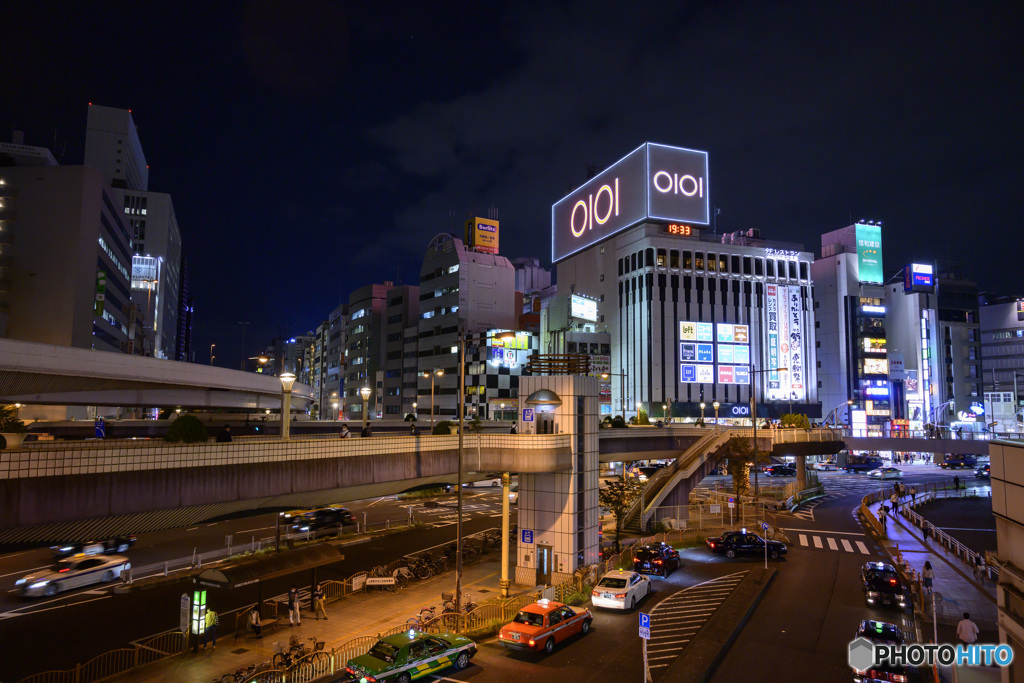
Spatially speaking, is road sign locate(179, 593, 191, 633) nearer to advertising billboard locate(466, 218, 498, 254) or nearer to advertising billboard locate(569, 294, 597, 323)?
advertising billboard locate(569, 294, 597, 323)

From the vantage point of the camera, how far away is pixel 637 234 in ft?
340

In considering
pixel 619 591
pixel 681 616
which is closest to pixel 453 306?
pixel 619 591

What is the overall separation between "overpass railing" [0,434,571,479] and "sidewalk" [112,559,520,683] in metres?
6.06

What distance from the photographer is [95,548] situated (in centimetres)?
3538

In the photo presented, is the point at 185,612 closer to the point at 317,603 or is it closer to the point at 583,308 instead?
the point at 317,603

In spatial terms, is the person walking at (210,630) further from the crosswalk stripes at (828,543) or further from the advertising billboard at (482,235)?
the advertising billboard at (482,235)

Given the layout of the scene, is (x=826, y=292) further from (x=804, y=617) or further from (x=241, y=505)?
(x=241, y=505)

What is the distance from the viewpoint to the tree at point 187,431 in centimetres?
2127

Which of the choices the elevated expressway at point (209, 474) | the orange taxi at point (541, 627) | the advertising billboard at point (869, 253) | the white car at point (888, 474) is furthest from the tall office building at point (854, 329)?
the orange taxi at point (541, 627)

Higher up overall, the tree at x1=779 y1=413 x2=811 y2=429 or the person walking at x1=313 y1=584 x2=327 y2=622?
the tree at x1=779 y1=413 x2=811 y2=429

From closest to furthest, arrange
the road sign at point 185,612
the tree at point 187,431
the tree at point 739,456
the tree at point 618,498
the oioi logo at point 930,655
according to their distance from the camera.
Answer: the oioi logo at point 930,655, the road sign at point 185,612, the tree at point 187,431, the tree at point 618,498, the tree at point 739,456

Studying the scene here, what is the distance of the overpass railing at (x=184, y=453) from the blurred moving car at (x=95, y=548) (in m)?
18.4

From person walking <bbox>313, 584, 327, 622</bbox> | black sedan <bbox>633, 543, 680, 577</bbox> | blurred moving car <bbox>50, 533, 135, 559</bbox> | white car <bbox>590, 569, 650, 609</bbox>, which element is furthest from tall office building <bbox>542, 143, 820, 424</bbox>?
person walking <bbox>313, 584, 327, 622</bbox>

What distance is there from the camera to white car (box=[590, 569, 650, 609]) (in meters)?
25.7
